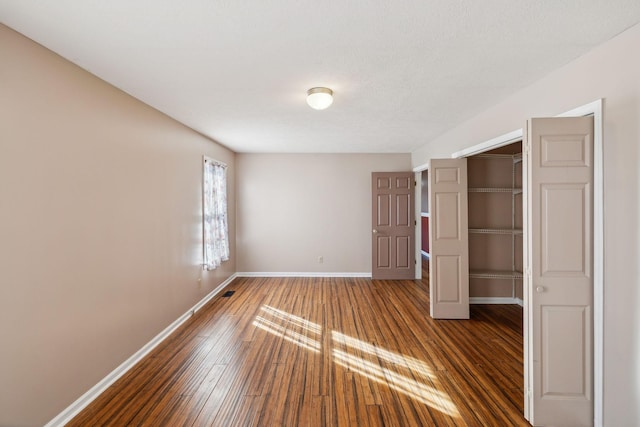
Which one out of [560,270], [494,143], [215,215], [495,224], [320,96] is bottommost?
[560,270]

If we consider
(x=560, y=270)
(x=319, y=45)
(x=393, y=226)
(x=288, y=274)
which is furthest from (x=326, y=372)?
(x=393, y=226)

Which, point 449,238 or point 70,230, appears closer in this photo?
point 70,230

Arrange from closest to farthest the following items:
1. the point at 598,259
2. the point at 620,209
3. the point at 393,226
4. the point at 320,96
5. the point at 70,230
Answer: the point at 620,209
the point at 598,259
the point at 70,230
the point at 320,96
the point at 393,226

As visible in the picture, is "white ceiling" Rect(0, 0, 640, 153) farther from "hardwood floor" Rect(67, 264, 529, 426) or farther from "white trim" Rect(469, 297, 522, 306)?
"white trim" Rect(469, 297, 522, 306)

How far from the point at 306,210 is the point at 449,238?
9.80 feet

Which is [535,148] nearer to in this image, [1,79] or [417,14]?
[417,14]

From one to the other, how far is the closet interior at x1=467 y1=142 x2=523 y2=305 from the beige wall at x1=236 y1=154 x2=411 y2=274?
1.85m

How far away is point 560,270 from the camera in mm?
2010

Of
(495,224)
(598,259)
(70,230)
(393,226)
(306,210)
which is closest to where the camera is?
(598,259)

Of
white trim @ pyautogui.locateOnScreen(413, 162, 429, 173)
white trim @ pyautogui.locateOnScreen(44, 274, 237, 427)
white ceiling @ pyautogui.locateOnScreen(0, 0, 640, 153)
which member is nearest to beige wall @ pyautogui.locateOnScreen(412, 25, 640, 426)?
white ceiling @ pyautogui.locateOnScreen(0, 0, 640, 153)

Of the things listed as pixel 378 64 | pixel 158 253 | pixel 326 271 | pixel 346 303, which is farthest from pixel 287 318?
pixel 378 64

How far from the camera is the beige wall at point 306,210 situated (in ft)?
19.9

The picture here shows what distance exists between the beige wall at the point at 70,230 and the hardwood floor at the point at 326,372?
15.8 inches

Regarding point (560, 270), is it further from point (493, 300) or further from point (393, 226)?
point (393, 226)
